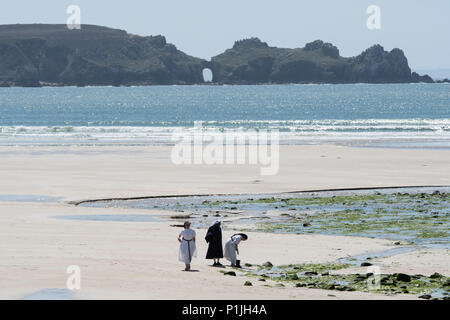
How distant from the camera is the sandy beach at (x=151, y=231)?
17922 millimetres

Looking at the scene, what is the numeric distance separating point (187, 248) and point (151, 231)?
609cm

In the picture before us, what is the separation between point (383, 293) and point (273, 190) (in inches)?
767

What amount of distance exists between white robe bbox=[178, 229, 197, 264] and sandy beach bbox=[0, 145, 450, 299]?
32 centimetres

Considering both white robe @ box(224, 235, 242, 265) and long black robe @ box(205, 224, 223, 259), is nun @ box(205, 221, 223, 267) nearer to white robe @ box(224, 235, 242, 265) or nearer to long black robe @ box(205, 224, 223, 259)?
long black robe @ box(205, 224, 223, 259)

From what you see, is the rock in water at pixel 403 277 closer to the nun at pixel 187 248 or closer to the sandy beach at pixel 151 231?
the sandy beach at pixel 151 231

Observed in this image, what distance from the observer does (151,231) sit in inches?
1037

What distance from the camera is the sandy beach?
1792cm

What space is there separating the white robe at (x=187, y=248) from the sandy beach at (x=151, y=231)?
0.32 m

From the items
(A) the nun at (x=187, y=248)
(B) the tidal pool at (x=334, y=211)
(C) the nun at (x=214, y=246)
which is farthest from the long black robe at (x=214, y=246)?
(B) the tidal pool at (x=334, y=211)

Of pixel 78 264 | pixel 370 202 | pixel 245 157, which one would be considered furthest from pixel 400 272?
pixel 245 157

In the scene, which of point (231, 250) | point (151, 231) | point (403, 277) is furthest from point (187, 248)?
point (151, 231)

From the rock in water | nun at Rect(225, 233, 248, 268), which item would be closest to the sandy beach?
nun at Rect(225, 233, 248, 268)

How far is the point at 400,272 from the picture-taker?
20.2 meters
